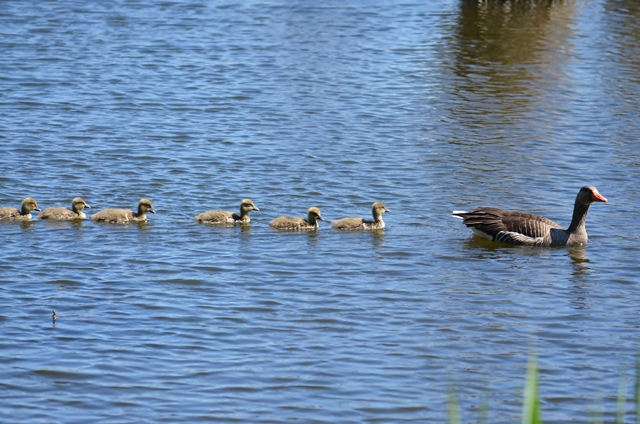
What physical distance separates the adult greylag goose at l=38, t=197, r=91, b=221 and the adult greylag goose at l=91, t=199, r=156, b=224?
20cm

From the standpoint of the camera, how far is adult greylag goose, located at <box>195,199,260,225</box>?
47.1ft

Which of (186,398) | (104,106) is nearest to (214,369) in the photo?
(186,398)

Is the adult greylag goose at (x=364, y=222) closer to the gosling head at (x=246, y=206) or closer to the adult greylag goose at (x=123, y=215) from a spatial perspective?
the gosling head at (x=246, y=206)

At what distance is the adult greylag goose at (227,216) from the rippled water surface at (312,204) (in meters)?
0.13

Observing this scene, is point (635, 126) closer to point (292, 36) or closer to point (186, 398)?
point (292, 36)

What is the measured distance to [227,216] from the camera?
1441 centimetres

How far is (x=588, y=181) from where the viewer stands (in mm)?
16922

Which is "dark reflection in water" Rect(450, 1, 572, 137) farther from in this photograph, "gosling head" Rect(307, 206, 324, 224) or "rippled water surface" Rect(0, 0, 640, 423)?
"gosling head" Rect(307, 206, 324, 224)

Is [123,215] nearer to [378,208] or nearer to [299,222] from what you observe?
[299,222]

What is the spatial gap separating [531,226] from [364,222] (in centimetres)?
213

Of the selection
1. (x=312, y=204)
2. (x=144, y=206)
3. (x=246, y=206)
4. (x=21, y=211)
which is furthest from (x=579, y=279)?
(x=21, y=211)

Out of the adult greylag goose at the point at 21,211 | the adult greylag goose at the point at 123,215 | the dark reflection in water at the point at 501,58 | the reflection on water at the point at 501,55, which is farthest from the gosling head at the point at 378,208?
the reflection on water at the point at 501,55

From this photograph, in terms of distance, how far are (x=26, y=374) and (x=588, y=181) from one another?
9973mm

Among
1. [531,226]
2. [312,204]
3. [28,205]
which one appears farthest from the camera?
[312,204]
